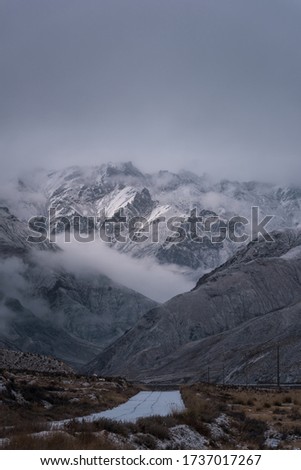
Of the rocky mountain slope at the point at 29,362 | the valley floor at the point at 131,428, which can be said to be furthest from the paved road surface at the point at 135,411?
the rocky mountain slope at the point at 29,362

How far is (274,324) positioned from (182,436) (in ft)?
504

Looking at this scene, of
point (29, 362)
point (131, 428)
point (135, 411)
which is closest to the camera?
point (131, 428)

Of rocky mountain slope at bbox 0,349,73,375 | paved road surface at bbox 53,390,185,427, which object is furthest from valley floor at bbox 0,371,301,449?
rocky mountain slope at bbox 0,349,73,375

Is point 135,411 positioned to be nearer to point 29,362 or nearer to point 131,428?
point 131,428

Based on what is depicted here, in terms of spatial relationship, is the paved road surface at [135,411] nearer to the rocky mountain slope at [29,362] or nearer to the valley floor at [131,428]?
the valley floor at [131,428]

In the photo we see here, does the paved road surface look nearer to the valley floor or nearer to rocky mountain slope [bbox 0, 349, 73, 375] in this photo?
the valley floor

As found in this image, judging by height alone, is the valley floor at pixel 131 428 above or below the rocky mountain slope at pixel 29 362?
above

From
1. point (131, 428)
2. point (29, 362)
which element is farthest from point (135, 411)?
point (29, 362)

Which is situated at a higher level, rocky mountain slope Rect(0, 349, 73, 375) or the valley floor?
the valley floor

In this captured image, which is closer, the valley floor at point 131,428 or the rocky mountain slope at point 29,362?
the valley floor at point 131,428
